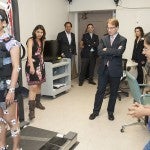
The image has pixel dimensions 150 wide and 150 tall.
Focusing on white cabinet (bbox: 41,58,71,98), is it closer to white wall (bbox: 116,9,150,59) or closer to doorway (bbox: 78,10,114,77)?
doorway (bbox: 78,10,114,77)

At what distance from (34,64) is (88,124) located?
126 cm

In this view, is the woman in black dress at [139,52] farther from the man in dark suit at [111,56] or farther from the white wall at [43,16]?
the man in dark suit at [111,56]

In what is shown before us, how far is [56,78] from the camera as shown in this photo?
536cm

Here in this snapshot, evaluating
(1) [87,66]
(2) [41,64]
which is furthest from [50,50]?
(2) [41,64]

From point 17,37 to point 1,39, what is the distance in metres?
1.12

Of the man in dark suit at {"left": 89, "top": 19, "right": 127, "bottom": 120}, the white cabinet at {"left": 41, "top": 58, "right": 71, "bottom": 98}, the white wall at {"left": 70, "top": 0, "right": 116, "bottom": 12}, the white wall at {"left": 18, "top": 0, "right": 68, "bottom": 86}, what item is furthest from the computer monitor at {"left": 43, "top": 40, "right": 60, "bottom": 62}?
the man in dark suit at {"left": 89, "top": 19, "right": 127, "bottom": 120}

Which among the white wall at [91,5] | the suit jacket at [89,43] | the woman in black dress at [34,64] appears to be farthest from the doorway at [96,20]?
the woman in black dress at [34,64]

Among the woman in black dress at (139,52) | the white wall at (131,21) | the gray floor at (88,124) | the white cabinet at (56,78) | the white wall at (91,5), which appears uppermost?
the white wall at (91,5)

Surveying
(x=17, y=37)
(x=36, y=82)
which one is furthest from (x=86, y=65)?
(x=17, y=37)

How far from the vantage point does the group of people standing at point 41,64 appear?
95.3 inches

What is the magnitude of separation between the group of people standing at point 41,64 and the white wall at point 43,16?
30 centimetres

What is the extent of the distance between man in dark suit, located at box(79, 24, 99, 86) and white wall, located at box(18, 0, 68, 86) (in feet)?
→ 2.43

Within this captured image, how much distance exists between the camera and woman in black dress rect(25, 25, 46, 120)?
4.06 meters

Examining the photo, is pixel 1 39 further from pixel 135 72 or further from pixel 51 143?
pixel 135 72
